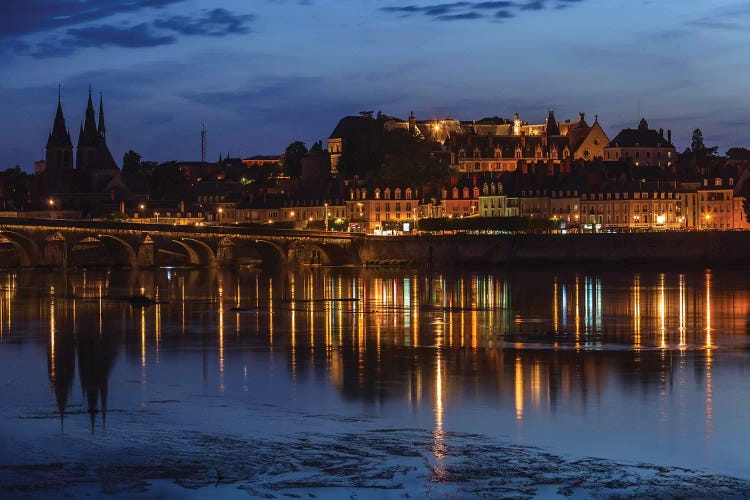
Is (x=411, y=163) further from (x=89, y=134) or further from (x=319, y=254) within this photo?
(x=89, y=134)

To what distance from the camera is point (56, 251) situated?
326 ft

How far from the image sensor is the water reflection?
29.8m

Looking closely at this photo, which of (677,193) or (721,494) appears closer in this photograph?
(721,494)

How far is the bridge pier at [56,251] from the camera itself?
97394 millimetres

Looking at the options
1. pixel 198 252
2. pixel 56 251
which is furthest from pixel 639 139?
pixel 56 251

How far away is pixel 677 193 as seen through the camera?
414 feet

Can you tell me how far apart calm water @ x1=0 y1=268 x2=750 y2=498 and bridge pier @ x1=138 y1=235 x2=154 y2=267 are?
42.3 m

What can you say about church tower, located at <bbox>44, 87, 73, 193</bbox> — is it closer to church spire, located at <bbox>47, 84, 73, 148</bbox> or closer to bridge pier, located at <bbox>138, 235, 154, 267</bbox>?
church spire, located at <bbox>47, 84, 73, 148</bbox>

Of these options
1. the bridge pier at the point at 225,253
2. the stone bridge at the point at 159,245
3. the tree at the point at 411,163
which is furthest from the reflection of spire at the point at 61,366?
the tree at the point at 411,163

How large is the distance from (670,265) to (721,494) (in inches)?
3144

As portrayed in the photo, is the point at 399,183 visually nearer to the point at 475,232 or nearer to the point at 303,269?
the point at 475,232

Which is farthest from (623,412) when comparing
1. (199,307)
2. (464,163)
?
(464,163)

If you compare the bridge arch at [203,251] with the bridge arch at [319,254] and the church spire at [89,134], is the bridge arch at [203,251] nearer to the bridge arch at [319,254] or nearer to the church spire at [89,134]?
the bridge arch at [319,254]

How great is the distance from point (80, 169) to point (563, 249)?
9772cm
